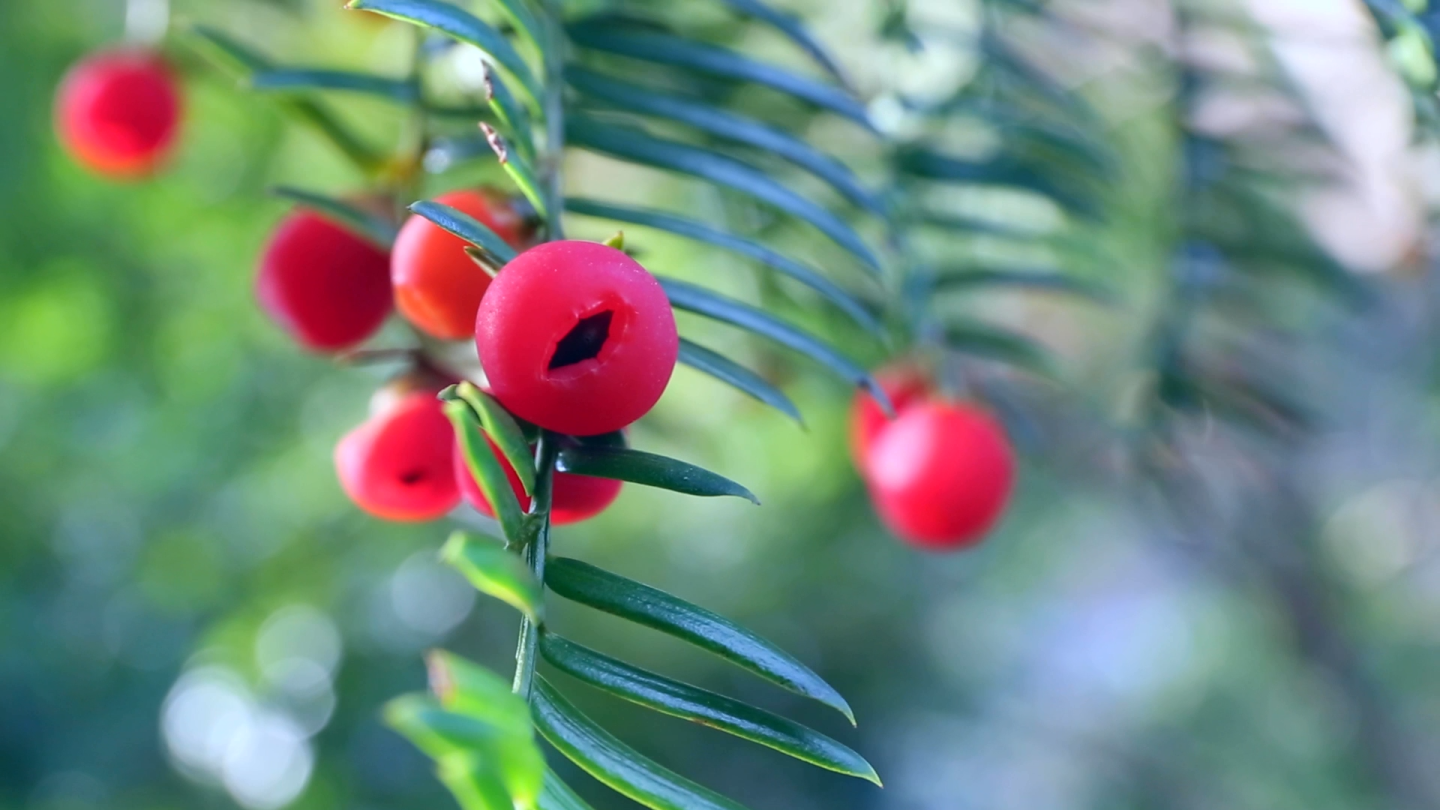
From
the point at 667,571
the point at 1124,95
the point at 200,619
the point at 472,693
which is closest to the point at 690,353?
the point at 472,693

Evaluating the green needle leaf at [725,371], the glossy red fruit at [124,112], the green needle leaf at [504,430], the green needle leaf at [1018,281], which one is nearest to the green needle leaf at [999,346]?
the green needle leaf at [1018,281]

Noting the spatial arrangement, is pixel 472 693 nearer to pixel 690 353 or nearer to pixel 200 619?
pixel 690 353

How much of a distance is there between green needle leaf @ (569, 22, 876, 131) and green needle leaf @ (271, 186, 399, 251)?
0.13 metres

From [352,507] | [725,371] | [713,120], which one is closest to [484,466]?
[725,371]

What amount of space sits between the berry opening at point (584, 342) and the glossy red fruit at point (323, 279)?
220 mm

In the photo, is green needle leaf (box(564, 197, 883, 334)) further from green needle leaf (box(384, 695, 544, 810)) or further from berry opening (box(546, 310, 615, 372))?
green needle leaf (box(384, 695, 544, 810))

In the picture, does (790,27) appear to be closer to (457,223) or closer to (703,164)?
(703,164)

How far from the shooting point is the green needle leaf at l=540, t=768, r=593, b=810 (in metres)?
0.28

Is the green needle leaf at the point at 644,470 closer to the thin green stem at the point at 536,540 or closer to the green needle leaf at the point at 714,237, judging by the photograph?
the thin green stem at the point at 536,540

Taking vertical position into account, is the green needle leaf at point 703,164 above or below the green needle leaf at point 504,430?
above

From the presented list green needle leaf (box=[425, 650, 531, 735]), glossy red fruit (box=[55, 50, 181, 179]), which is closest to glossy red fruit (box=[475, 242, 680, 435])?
green needle leaf (box=[425, 650, 531, 735])

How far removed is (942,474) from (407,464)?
347 mm

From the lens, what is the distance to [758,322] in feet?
1.36

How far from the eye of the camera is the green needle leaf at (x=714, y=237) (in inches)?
16.6
